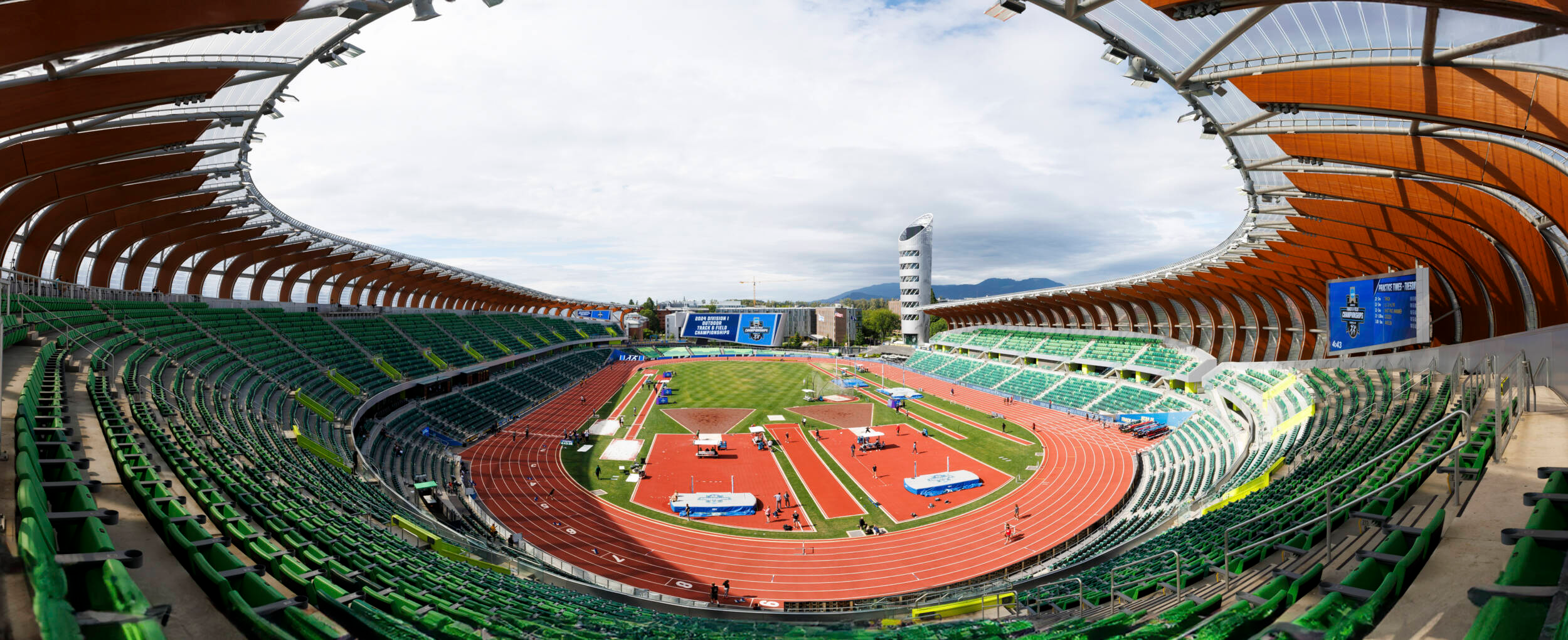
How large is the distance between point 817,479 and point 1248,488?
52.3ft

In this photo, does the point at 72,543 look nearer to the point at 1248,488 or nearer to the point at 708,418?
the point at 1248,488

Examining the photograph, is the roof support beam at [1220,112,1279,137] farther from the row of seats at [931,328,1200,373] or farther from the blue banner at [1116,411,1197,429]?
the row of seats at [931,328,1200,373]

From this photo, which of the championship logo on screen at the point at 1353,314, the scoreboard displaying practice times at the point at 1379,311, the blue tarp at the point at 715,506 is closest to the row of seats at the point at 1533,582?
the scoreboard displaying practice times at the point at 1379,311

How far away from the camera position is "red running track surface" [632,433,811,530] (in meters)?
22.5

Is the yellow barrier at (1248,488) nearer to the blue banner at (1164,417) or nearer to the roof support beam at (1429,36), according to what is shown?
the roof support beam at (1429,36)

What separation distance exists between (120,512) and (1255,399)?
34.2 metres

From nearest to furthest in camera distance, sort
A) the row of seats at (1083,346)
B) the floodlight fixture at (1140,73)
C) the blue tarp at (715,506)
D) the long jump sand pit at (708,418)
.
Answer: the floodlight fixture at (1140,73)
the blue tarp at (715,506)
the long jump sand pit at (708,418)
the row of seats at (1083,346)

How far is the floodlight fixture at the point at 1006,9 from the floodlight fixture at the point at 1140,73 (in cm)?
320

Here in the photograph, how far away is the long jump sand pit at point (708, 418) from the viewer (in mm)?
37059

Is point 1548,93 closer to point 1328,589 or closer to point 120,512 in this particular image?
point 1328,589

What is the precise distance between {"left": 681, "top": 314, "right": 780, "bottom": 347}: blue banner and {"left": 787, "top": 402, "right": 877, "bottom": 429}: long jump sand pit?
44996mm

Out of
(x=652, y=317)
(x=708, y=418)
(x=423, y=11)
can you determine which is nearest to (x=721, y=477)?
(x=708, y=418)

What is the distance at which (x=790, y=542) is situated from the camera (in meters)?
20.5

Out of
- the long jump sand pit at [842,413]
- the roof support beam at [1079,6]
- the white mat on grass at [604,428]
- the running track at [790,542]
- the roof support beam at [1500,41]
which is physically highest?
the roof support beam at [1079,6]
